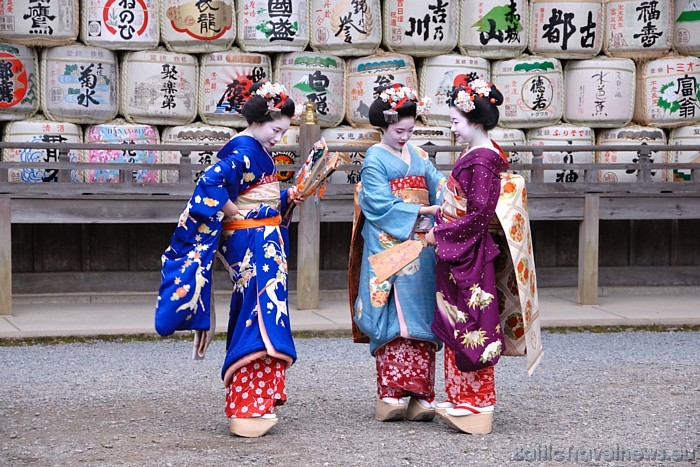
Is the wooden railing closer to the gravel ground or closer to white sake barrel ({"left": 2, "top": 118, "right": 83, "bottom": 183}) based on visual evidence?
white sake barrel ({"left": 2, "top": 118, "right": 83, "bottom": 183})

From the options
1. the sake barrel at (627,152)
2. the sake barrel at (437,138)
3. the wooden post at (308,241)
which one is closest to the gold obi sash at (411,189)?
the wooden post at (308,241)

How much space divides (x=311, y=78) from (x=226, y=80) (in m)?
0.79

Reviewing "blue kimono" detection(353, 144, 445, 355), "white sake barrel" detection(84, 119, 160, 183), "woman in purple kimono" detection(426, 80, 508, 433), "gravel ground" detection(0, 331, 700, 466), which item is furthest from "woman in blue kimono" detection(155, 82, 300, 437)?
"white sake barrel" detection(84, 119, 160, 183)

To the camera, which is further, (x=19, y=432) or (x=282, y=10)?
(x=282, y=10)

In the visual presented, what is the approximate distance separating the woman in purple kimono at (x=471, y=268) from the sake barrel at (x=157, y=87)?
5.38m

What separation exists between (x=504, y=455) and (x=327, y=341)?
3640 millimetres

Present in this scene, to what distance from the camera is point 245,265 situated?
523 centimetres

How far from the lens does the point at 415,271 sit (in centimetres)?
549

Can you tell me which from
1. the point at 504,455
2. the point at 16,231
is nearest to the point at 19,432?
the point at 504,455

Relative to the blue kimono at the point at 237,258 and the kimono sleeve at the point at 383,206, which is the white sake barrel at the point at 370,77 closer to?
the kimono sleeve at the point at 383,206

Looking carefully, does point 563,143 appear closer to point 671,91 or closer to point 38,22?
point 671,91

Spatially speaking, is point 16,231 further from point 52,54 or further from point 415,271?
point 415,271

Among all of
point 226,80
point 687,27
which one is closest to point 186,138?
point 226,80

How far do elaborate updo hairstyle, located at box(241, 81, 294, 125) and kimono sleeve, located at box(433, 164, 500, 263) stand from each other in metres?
0.89
